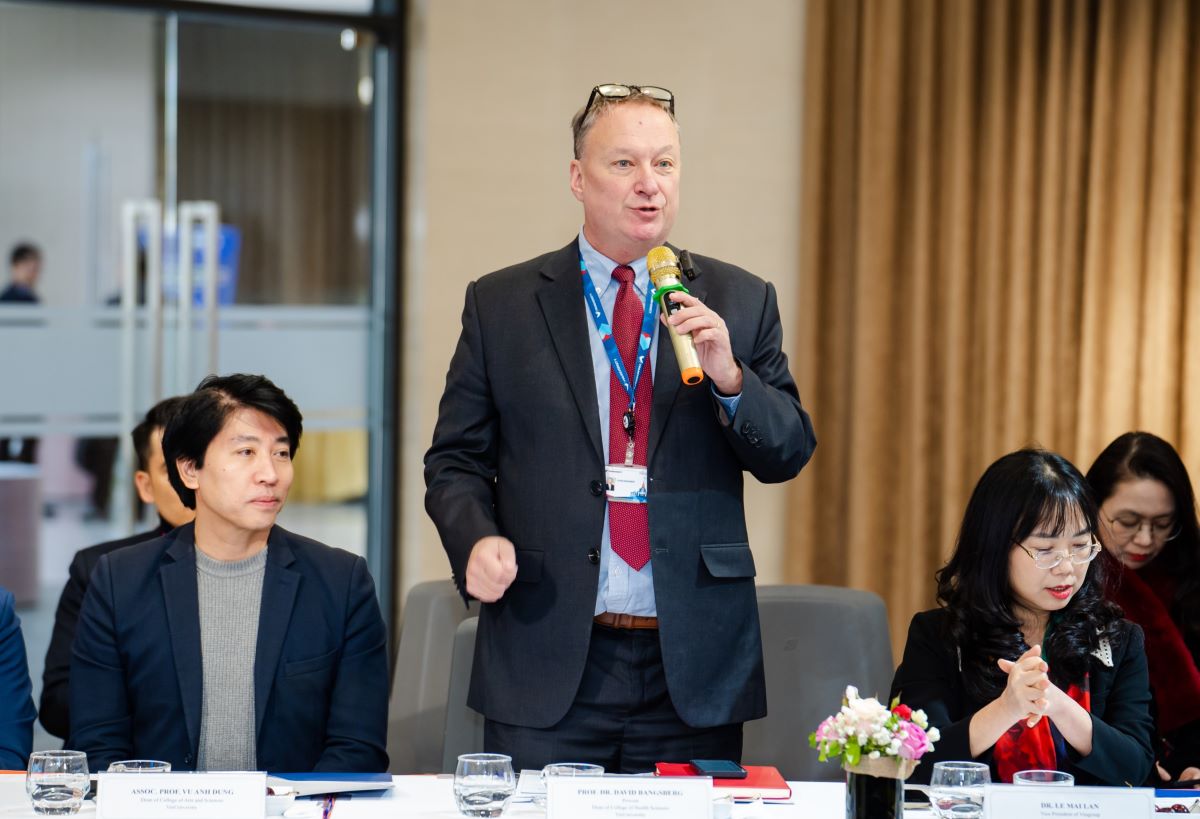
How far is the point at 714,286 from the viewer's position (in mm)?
2436

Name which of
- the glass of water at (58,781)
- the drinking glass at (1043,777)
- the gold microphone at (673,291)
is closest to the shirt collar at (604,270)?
the gold microphone at (673,291)

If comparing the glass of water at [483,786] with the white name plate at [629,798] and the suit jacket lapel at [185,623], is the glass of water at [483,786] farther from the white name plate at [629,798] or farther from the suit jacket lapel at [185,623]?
the suit jacket lapel at [185,623]

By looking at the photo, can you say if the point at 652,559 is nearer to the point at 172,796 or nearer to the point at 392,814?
the point at 392,814

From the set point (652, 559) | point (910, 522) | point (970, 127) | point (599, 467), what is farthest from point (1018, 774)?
point (970, 127)

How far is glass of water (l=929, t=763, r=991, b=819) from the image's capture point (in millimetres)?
1944

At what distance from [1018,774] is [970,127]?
278cm

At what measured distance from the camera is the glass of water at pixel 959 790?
1.94m

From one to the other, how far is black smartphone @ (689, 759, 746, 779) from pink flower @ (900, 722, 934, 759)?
1.21 feet

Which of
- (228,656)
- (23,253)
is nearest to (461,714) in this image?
(228,656)

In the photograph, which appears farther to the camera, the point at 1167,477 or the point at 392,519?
the point at 392,519

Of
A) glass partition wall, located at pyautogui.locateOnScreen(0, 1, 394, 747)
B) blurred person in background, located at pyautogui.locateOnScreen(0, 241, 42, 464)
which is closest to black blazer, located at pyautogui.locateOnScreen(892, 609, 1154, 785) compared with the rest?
glass partition wall, located at pyautogui.locateOnScreen(0, 1, 394, 747)

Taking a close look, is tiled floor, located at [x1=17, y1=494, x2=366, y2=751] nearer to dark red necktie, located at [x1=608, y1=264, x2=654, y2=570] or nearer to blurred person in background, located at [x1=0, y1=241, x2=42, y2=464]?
blurred person in background, located at [x1=0, y1=241, x2=42, y2=464]

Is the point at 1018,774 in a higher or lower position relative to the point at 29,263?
lower

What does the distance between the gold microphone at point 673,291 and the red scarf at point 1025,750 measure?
0.76m
